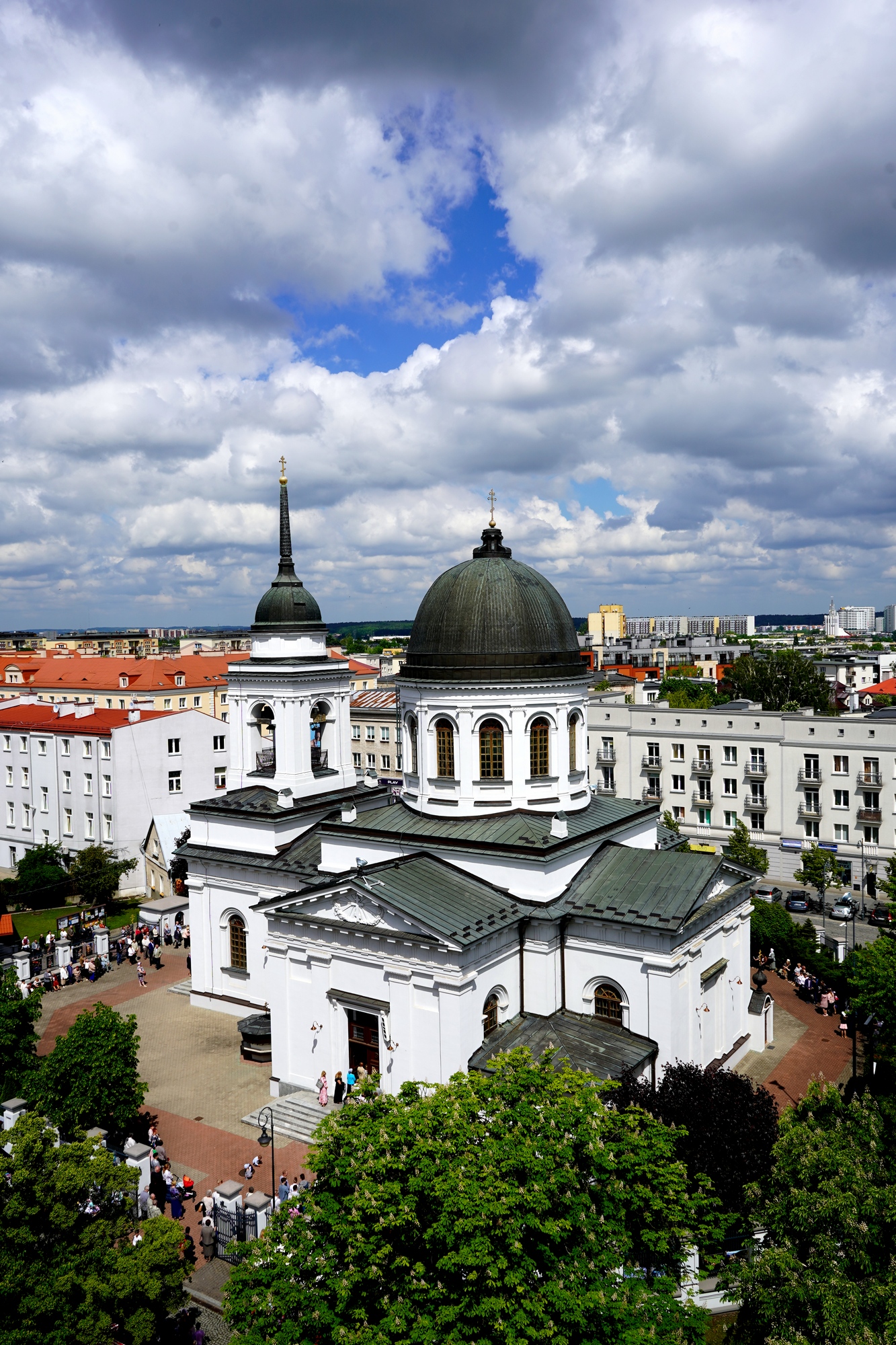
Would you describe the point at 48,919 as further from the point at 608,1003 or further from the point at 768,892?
the point at 768,892

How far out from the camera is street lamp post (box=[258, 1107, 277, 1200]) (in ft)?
66.3

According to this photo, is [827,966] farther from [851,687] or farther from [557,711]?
[851,687]

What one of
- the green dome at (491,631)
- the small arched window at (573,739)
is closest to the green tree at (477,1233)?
the green dome at (491,631)

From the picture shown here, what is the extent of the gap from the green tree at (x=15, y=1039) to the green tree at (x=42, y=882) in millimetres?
25240

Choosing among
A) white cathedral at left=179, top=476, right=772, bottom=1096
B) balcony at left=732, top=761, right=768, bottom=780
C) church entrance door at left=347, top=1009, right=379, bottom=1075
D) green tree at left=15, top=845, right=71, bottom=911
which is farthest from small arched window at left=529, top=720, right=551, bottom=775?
green tree at left=15, top=845, right=71, bottom=911

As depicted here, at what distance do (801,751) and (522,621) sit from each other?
97.4 ft

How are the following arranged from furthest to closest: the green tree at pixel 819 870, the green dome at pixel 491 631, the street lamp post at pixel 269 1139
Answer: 1. the green tree at pixel 819 870
2. the green dome at pixel 491 631
3. the street lamp post at pixel 269 1139

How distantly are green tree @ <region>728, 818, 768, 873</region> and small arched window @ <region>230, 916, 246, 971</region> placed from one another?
932 inches

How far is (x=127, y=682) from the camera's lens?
73188mm

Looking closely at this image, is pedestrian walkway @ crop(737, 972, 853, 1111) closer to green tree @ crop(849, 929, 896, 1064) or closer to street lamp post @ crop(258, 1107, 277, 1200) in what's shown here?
green tree @ crop(849, 929, 896, 1064)

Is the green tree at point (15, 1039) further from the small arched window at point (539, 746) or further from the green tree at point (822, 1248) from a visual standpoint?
the green tree at point (822, 1248)

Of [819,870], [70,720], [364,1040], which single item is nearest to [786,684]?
[819,870]

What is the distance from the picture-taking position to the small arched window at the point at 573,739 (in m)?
29.6

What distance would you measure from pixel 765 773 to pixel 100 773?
131ft
